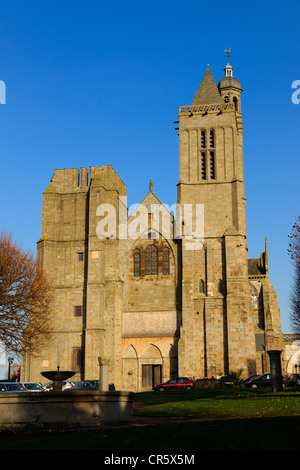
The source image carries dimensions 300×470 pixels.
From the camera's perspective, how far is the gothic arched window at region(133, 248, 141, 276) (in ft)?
160

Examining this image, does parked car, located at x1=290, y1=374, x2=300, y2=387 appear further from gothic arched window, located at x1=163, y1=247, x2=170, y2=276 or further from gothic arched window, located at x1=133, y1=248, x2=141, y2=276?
gothic arched window, located at x1=133, y1=248, x2=141, y2=276

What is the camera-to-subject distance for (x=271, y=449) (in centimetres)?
1170

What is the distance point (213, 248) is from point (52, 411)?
31.5 metres

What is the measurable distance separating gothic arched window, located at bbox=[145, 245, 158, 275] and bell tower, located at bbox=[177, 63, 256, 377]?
305cm

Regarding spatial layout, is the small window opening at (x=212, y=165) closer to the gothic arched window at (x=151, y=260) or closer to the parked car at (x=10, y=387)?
the gothic arched window at (x=151, y=260)

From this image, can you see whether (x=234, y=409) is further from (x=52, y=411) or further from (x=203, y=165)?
(x=203, y=165)

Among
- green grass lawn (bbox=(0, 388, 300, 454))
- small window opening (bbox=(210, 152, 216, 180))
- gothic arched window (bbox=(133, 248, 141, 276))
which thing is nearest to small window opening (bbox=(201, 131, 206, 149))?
small window opening (bbox=(210, 152, 216, 180))

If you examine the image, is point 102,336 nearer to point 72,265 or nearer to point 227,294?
point 72,265

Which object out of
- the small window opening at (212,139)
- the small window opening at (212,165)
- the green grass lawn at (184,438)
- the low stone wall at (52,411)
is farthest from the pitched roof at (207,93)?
the green grass lawn at (184,438)

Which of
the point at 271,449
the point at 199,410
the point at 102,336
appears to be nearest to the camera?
the point at 271,449

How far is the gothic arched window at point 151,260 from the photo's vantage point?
4838 centimetres
